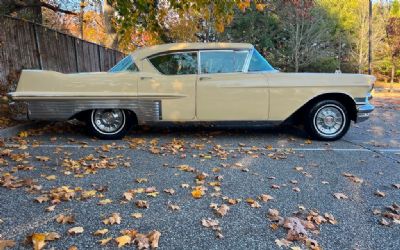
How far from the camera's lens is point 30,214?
3506 millimetres

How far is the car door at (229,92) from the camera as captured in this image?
272 inches

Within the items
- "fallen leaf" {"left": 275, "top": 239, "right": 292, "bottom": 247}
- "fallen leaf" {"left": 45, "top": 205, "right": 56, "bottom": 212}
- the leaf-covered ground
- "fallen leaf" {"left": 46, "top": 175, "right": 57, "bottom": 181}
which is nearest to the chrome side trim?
the leaf-covered ground

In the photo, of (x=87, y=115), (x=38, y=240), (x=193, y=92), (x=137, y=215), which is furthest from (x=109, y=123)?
(x=38, y=240)

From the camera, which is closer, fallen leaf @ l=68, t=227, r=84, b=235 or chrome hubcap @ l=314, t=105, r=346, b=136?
fallen leaf @ l=68, t=227, r=84, b=235

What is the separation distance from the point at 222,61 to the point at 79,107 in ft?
8.70

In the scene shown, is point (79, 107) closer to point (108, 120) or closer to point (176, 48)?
point (108, 120)

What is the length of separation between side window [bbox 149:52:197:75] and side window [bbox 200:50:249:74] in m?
0.18

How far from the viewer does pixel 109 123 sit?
6996mm

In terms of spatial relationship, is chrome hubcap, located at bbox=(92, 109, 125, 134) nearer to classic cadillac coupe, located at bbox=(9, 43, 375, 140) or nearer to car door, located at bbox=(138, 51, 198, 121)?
classic cadillac coupe, located at bbox=(9, 43, 375, 140)

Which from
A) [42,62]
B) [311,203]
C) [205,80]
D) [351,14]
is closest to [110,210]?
[311,203]

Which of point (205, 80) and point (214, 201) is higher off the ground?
point (205, 80)

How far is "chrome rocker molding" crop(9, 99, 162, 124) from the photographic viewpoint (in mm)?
6680

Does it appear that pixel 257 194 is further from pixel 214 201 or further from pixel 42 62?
pixel 42 62

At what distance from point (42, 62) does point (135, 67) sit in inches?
203
